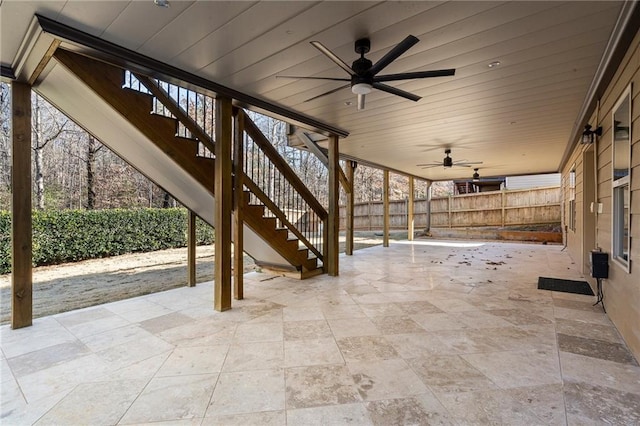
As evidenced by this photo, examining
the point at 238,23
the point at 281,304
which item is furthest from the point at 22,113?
the point at 281,304

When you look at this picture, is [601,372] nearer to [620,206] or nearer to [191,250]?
[620,206]

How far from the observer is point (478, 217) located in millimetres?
12766

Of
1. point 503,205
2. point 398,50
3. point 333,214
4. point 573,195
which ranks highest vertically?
point 398,50

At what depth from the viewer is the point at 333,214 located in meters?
5.03

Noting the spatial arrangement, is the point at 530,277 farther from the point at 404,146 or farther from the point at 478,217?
the point at 478,217

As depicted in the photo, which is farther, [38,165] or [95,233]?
[38,165]

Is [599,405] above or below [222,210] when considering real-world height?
below

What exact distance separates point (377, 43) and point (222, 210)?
2.19 metres

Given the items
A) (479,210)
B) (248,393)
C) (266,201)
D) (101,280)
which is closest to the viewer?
(248,393)

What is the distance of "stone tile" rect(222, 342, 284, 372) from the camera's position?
2111mm

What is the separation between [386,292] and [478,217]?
10.6m

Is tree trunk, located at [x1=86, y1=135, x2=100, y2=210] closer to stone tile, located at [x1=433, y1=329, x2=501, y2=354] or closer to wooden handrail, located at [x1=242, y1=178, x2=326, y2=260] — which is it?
wooden handrail, located at [x1=242, y1=178, x2=326, y2=260]

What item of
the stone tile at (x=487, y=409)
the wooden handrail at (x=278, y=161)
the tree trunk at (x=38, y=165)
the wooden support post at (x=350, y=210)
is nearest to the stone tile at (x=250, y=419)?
the stone tile at (x=487, y=409)

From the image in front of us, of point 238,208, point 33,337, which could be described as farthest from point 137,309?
point 238,208
